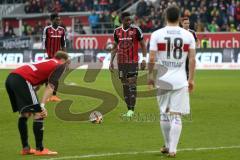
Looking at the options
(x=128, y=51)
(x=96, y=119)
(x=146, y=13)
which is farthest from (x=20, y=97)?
(x=146, y=13)

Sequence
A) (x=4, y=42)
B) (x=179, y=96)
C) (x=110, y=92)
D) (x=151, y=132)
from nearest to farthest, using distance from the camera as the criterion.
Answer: (x=179, y=96)
(x=151, y=132)
(x=110, y=92)
(x=4, y=42)

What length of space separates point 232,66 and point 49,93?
81.8ft

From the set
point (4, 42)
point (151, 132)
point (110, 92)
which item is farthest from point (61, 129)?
point (4, 42)

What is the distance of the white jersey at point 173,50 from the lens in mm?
11500

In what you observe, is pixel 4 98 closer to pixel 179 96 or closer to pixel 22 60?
pixel 179 96

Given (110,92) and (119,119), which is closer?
(119,119)

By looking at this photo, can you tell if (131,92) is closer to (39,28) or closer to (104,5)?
(39,28)

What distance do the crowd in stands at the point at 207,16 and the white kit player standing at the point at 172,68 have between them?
30285 mm

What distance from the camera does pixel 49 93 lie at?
1177 cm

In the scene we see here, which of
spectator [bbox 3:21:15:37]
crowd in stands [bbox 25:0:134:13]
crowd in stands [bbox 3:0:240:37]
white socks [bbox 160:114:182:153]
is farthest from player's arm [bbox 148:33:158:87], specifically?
crowd in stands [bbox 25:0:134:13]

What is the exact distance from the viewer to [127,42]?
57.3ft

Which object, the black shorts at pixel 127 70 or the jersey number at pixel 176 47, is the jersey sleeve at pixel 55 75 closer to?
the jersey number at pixel 176 47

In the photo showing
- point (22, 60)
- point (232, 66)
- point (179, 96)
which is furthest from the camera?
point (22, 60)

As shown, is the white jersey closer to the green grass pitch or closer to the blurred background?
the green grass pitch
